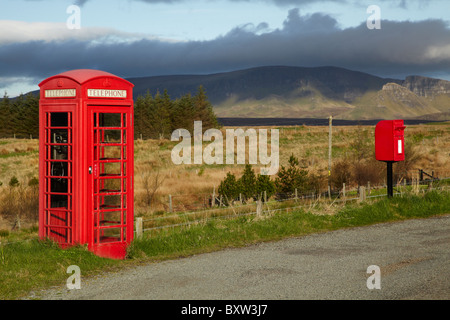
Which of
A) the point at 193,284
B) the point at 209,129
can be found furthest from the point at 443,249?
the point at 209,129

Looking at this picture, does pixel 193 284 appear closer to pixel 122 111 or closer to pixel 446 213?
pixel 122 111

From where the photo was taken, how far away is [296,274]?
340 inches

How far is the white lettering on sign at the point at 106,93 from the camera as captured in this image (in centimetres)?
974

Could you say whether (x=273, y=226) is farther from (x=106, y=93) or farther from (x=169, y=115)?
(x=169, y=115)

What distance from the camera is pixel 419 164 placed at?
39031 millimetres

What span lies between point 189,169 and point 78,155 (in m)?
33.0

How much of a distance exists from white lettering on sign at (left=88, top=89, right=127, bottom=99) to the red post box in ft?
29.8

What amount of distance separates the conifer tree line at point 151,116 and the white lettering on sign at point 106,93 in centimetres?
7233

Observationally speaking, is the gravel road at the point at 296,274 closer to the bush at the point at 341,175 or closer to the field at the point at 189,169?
the field at the point at 189,169

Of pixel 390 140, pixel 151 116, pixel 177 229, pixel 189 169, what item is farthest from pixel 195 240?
pixel 151 116

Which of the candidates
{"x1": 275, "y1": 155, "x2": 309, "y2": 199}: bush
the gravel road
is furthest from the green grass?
{"x1": 275, "y1": 155, "x2": 309, "y2": 199}: bush

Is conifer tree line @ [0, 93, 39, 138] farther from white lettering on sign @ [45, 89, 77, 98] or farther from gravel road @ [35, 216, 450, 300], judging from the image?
gravel road @ [35, 216, 450, 300]

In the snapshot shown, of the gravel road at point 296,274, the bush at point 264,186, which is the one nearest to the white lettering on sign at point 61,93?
the gravel road at point 296,274
